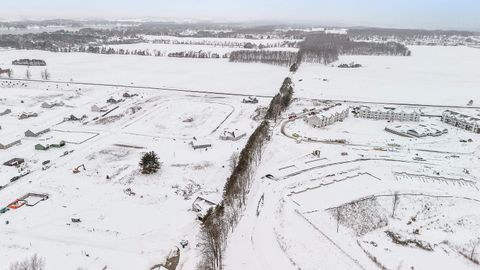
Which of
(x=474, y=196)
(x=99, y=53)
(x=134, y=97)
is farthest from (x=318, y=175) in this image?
(x=99, y=53)

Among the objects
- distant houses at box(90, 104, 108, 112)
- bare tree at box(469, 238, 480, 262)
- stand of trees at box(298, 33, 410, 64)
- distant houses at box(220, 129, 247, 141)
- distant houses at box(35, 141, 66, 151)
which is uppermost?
stand of trees at box(298, 33, 410, 64)

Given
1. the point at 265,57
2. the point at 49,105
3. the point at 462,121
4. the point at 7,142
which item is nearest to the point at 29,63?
the point at 49,105

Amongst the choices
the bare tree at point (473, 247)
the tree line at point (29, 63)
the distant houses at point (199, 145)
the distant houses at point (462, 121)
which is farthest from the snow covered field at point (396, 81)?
the tree line at point (29, 63)

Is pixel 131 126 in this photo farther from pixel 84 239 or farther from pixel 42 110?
pixel 84 239

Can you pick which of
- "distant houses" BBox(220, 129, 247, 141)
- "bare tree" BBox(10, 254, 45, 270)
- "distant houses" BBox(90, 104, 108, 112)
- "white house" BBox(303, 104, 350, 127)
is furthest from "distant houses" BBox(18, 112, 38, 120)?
"white house" BBox(303, 104, 350, 127)

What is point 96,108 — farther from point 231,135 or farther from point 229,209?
point 229,209

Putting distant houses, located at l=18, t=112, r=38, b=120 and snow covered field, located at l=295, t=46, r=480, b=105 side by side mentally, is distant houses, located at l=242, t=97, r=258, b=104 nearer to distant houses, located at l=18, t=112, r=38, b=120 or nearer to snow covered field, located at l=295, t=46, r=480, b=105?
snow covered field, located at l=295, t=46, r=480, b=105
